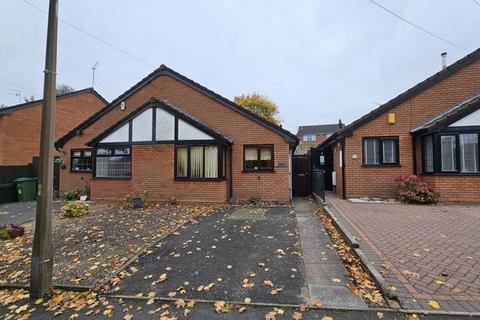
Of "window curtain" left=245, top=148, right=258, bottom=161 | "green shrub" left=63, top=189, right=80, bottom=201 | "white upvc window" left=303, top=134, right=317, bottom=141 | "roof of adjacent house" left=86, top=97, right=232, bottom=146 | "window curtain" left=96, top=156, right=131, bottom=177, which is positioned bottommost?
"green shrub" left=63, top=189, right=80, bottom=201

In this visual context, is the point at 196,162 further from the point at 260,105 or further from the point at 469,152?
the point at 260,105

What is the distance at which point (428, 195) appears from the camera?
10.1 meters

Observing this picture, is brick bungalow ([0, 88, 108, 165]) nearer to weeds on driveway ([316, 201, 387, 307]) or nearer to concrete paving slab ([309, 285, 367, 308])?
weeds on driveway ([316, 201, 387, 307])

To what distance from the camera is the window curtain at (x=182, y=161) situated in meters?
11.6

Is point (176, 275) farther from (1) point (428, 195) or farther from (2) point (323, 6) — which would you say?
(1) point (428, 195)

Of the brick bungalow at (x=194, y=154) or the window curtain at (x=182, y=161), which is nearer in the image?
the brick bungalow at (x=194, y=154)

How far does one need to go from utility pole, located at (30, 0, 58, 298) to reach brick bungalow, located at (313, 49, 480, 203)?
11148 mm

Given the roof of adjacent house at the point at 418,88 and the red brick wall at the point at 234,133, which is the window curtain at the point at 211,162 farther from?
the roof of adjacent house at the point at 418,88

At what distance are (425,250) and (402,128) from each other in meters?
8.12

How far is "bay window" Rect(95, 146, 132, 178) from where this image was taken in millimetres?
12266

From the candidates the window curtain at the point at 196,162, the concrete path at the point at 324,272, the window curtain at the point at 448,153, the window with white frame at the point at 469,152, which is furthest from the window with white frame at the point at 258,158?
the window with white frame at the point at 469,152

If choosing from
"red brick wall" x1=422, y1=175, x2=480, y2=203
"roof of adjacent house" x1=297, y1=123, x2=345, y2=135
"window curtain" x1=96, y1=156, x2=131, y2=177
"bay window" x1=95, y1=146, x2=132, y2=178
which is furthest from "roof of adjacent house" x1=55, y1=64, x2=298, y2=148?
"roof of adjacent house" x1=297, y1=123, x2=345, y2=135

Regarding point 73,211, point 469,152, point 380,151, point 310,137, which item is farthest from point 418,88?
point 310,137

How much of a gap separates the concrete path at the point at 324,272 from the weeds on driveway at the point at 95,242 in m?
3.53
